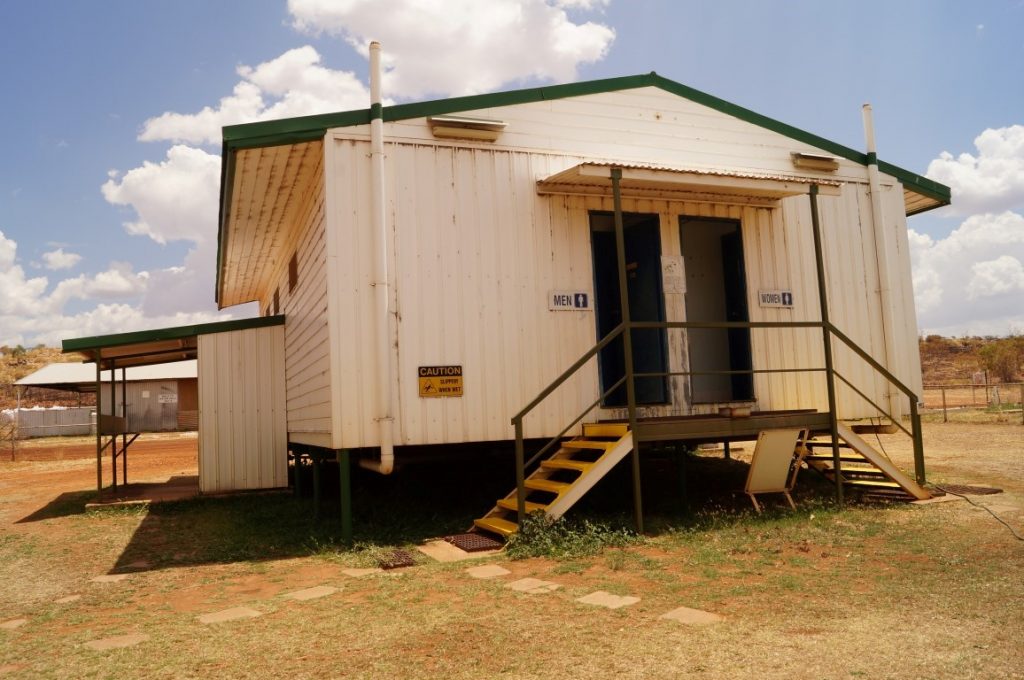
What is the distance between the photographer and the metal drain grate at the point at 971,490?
9438 millimetres

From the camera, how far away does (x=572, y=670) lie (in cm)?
400

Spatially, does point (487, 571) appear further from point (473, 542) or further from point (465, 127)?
point (465, 127)

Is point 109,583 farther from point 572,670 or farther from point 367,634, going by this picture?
point 572,670

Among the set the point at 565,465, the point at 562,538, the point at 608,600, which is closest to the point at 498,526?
the point at 562,538

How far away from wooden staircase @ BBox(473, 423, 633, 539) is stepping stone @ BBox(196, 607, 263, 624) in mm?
2595

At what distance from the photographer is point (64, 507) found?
12133 mm

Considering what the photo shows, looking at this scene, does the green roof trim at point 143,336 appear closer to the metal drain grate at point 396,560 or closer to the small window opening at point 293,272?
the small window opening at point 293,272

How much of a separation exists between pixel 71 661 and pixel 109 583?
2501mm

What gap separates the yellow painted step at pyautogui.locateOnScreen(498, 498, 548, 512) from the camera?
765cm

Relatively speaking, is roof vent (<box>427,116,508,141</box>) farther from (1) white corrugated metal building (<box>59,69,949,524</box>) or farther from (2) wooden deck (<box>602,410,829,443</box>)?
(2) wooden deck (<box>602,410,829,443</box>)

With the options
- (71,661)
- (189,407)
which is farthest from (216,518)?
(189,407)

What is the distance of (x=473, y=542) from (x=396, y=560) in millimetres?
877

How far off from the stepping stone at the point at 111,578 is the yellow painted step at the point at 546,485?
12.4 ft

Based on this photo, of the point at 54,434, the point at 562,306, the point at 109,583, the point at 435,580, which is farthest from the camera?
the point at 54,434
